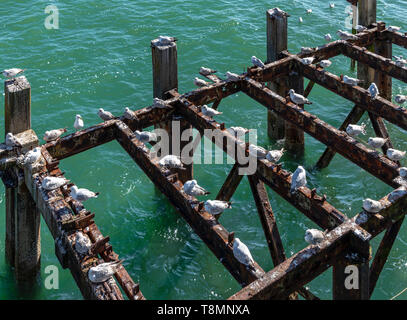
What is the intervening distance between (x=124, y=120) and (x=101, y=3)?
1350cm

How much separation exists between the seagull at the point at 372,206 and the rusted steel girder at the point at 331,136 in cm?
83

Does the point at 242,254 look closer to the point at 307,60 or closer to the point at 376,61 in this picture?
the point at 307,60

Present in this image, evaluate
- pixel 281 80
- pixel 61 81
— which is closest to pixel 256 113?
pixel 281 80

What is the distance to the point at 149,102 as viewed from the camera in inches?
631

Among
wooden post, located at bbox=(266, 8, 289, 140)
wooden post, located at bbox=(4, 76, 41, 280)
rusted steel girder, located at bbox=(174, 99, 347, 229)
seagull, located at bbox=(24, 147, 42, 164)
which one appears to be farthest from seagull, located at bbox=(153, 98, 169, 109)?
wooden post, located at bbox=(266, 8, 289, 140)

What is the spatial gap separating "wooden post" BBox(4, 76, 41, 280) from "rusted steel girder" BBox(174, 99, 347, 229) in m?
3.20

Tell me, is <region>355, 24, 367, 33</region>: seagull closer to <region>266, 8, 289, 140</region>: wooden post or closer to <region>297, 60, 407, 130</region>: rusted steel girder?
<region>266, 8, 289, 140</region>: wooden post

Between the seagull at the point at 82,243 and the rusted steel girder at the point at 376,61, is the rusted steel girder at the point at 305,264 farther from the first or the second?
the rusted steel girder at the point at 376,61

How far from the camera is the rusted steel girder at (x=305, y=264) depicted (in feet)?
20.1

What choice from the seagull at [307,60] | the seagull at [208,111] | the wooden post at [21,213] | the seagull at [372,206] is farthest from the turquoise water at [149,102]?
the seagull at [372,206]

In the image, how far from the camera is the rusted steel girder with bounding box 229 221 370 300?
6.14m

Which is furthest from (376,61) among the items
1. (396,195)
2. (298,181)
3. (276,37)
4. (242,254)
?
(242,254)

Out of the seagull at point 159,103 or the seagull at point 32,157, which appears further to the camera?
the seagull at point 159,103

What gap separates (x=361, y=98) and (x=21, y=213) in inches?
277
